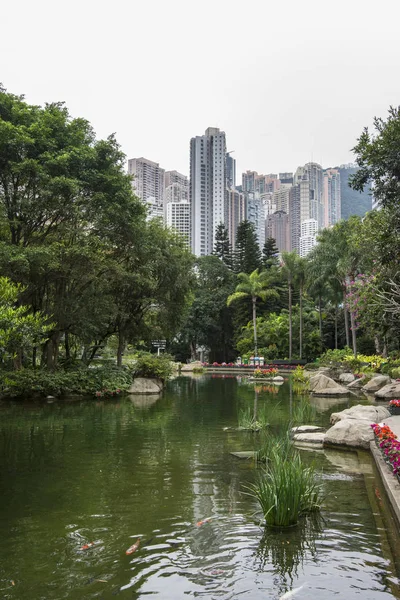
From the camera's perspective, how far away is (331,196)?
13488cm

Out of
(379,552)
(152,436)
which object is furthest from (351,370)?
(379,552)

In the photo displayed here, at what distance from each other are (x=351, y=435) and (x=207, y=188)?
83.4m

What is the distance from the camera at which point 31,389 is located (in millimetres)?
16922

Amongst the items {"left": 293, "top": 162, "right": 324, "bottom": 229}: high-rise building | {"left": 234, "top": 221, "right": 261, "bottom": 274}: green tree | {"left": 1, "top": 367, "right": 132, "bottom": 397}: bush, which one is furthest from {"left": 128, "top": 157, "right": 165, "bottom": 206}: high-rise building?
{"left": 1, "top": 367, "right": 132, "bottom": 397}: bush

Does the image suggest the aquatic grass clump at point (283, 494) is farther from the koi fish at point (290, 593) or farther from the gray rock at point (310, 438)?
the gray rock at point (310, 438)

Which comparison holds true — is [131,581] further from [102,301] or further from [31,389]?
[102,301]

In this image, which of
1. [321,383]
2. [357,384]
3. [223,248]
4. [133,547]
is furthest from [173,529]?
[223,248]

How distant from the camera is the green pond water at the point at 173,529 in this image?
372 cm

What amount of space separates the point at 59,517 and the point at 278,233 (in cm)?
11384

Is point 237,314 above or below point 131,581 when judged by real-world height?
above

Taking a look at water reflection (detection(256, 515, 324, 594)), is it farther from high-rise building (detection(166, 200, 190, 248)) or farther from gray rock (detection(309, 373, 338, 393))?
high-rise building (detection(166, 200, 190, 248))

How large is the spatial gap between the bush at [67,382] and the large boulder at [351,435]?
1054cm

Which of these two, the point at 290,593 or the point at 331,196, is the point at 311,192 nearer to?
the point at 331,196

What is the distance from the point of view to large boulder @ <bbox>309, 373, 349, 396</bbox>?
19.3 m
